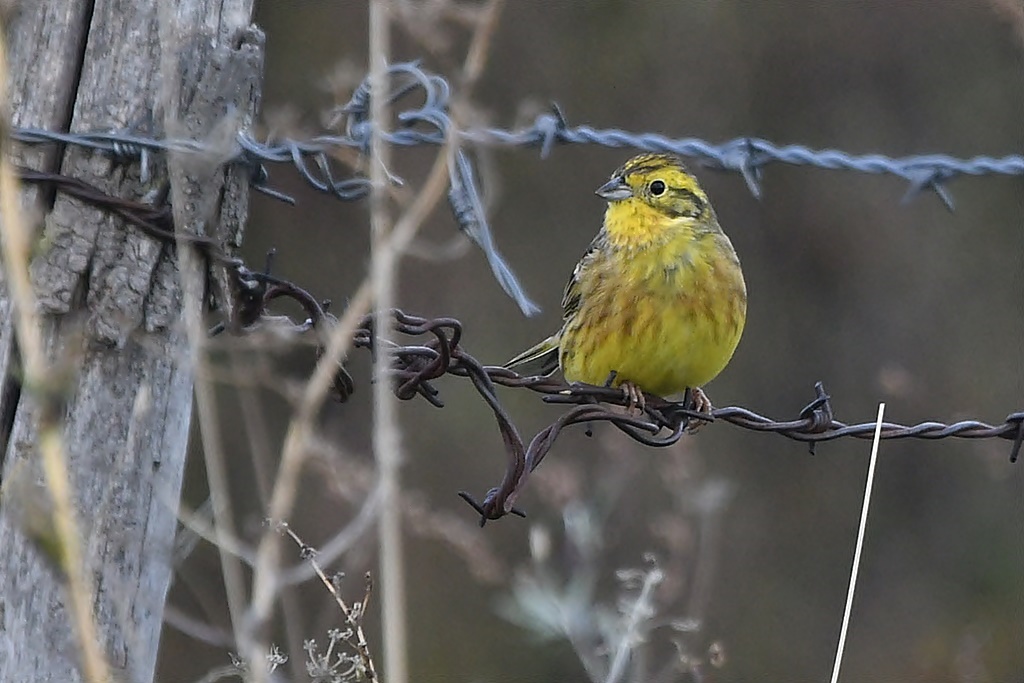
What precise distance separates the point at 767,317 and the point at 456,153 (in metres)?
8.76

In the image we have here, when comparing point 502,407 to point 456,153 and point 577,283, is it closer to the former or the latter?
point 456,153

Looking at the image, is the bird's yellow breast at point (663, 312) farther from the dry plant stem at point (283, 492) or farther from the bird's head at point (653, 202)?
the dry plant stem at point (283, 492)

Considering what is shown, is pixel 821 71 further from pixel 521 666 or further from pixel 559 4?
pixel 521 666

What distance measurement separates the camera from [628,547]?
33.8 ft

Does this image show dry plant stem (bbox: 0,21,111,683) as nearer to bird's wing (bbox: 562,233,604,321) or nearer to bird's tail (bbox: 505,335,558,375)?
bird's wing (bbox: 562,233,604,321)

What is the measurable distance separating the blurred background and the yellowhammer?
4.26m

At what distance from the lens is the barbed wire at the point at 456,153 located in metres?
3.16

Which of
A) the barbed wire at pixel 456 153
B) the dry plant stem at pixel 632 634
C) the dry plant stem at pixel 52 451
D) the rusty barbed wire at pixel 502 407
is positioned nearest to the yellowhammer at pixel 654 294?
the rusty barbed wire at pixel 502 407

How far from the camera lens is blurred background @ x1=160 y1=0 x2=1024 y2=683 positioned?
33.7ft

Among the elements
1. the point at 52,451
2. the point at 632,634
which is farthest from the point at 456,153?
the point at 632,634

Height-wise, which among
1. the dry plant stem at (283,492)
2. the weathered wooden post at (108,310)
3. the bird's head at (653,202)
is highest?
the bird's head at (653,202)

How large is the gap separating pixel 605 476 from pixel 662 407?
422 centimetres

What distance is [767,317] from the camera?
11.6m

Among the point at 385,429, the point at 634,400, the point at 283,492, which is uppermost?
the point at 634,400
